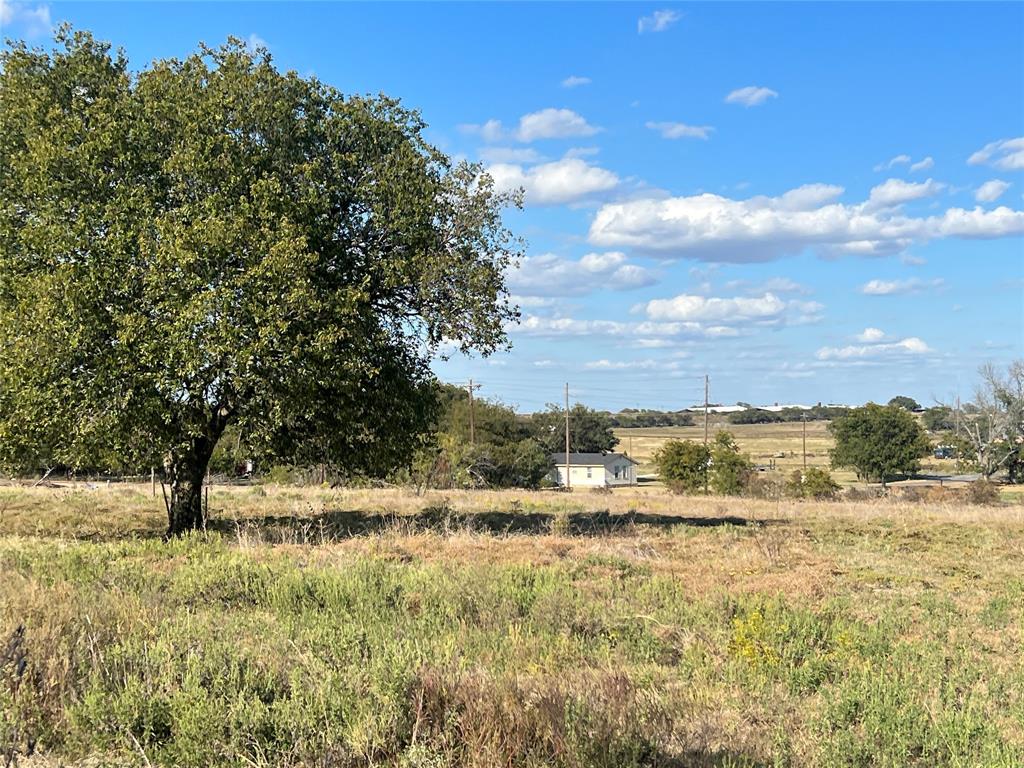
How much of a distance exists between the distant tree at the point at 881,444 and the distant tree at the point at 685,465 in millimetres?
28598

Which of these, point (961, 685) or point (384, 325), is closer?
point (961, 685)

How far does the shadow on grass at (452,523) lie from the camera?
690 inches

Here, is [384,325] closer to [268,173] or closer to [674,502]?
[268,173]

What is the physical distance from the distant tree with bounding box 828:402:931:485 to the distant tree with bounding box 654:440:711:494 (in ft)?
93.8

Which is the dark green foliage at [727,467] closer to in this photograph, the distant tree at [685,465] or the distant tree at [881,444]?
the distant tree at [685,465]

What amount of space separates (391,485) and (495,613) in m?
40.3

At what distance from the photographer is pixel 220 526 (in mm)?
19703

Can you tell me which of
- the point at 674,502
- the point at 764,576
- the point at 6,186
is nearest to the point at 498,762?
the point at 764,576

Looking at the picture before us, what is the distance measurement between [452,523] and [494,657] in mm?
13440

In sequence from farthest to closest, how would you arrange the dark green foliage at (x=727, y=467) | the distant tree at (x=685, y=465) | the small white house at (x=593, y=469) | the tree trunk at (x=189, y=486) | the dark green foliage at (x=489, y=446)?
the small white house at (x=593, y=469)
the distant tree at (x=685, y=465)
the dark green foliage at (x=727, y=467)
the dark green foliage at (x=489, y=446)
the tree trunk at (x=189, y=486)

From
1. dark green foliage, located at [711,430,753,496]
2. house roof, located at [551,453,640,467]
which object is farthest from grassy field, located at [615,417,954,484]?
dark green foliage, located at [711,430,753,496]

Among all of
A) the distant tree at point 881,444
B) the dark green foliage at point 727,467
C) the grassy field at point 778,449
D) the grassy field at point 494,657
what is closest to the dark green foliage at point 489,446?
the dark green foliage at point 727,467

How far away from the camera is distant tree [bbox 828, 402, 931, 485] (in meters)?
90.6

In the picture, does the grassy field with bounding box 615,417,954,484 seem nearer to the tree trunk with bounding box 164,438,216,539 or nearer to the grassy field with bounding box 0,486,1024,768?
the tree trunk with bounding box 164,438,216,539
